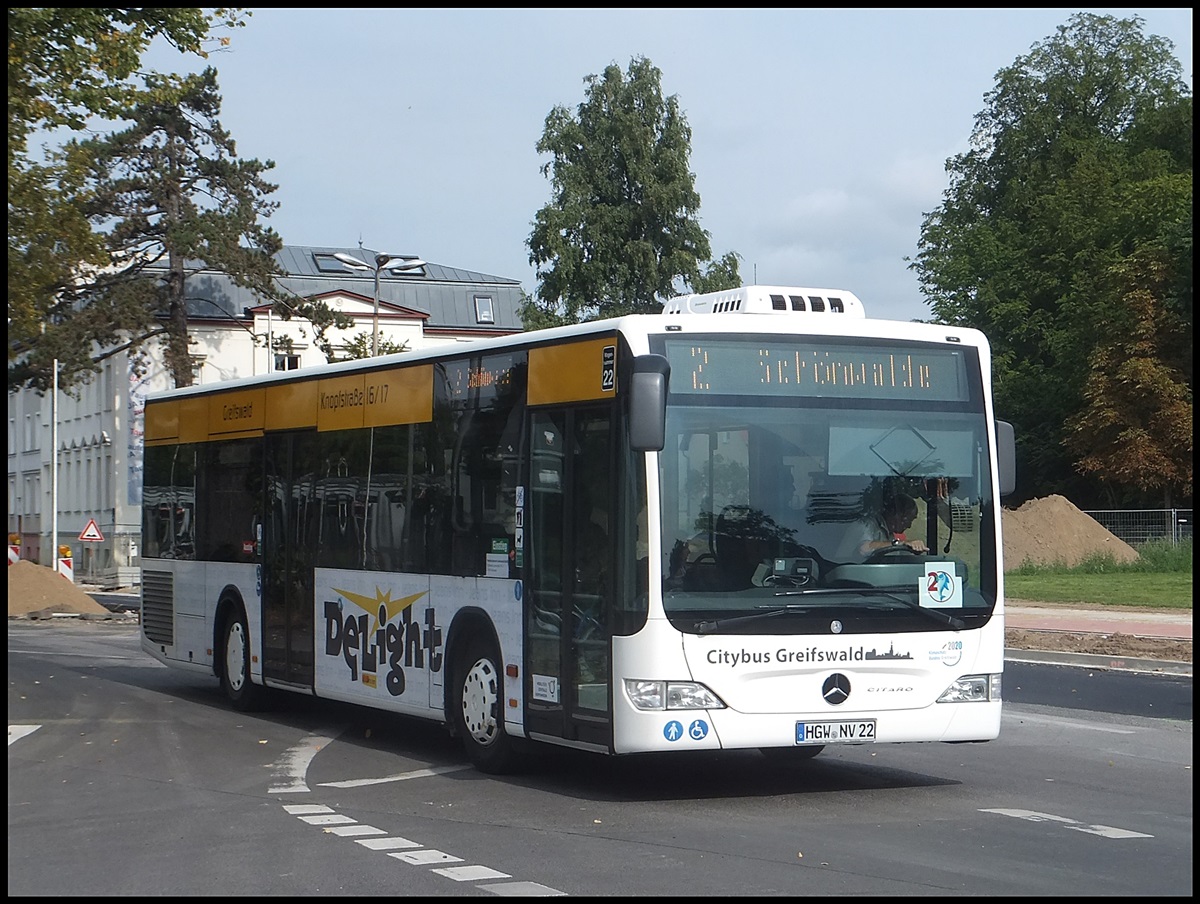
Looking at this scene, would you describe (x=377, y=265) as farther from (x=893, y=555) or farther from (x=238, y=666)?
(x=893, y=555)

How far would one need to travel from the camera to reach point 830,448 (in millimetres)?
11414

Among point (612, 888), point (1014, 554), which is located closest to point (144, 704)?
point (612, 888)

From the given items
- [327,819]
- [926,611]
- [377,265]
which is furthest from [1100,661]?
[377,265]

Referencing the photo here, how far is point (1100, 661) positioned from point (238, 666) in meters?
10.8

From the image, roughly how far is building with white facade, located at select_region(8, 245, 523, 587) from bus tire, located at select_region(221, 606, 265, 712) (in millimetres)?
51877

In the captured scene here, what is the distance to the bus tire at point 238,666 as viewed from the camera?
17453 mm

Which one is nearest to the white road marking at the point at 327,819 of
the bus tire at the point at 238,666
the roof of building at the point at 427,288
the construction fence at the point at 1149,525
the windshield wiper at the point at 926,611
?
the windshield wiper at the point at 926,611

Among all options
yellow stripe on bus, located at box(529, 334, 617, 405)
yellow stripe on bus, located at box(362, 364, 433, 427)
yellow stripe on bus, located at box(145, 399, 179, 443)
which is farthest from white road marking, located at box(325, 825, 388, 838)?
yellow stripe on bus, located at box(145, 399, 179, 443)

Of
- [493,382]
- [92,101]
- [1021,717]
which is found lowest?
[1021,717]

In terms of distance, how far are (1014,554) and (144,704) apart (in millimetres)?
35216

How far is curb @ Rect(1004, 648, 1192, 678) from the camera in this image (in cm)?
2159

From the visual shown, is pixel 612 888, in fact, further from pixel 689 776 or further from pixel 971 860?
pixel 689 776

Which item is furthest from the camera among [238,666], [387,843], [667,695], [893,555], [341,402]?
[238,666]

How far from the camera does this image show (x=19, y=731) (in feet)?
53.1
